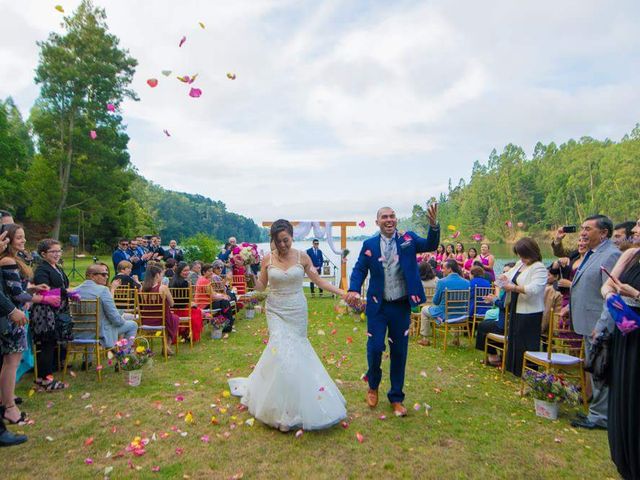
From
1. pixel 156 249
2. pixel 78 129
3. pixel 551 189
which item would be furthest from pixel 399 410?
pixel 551 189

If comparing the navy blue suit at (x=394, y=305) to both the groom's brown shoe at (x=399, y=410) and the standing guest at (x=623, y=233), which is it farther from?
the standing guest at (x=623, y=233)

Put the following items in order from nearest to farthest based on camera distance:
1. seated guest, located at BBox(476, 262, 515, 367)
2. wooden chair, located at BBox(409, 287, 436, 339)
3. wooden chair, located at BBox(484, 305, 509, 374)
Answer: wooden chair, located at BBox(484, 305, 509, 374) < seated guest, located at BBox(476, 262, 515, 367) < wooden chair, located at BBox(409, 287, 436, 339)

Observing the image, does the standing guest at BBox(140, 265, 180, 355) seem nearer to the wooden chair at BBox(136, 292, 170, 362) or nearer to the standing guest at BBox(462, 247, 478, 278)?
the wooden chair at BBox(136, 292, 170, 362)

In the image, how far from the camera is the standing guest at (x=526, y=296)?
5430 mm

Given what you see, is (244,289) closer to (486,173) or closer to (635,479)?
(635,479)

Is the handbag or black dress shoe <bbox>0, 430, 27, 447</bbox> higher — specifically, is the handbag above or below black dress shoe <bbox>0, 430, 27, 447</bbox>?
above

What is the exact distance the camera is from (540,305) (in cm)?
556

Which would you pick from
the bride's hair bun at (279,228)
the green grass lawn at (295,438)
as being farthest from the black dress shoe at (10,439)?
the bride's hair bun at (279,228)

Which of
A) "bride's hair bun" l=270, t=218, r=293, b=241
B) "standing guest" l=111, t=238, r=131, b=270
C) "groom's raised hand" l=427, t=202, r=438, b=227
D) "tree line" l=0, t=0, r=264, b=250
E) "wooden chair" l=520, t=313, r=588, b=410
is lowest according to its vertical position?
"wooden chair" l=520, t=313, r=588, b=410

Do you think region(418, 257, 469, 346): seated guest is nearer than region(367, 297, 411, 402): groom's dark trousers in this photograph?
No

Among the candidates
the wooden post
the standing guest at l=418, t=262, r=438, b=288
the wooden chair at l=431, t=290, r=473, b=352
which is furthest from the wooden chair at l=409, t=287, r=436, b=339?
the wooden post

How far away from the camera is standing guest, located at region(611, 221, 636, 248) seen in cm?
527

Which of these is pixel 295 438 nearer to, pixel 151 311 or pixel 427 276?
pixel 151 311

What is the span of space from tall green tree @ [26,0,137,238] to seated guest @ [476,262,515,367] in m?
25.0
